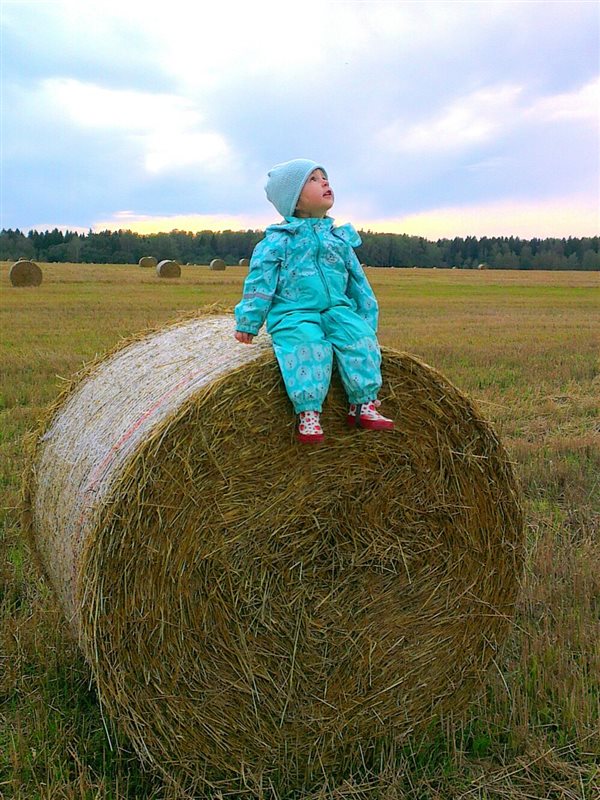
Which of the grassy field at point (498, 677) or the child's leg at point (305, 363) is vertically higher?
the child's leg at point (305, 363)

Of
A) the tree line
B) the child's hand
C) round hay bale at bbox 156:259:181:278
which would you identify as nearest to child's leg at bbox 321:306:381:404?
the child's hand

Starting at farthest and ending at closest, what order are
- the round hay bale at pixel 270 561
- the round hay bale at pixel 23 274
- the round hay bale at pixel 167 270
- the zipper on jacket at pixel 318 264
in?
the round hay bale at pixel 167 270 → the round hay bale at pixel 23 274 → the zipper on jacket at pixel 318 264 → the round hay bale at pixel 270 561

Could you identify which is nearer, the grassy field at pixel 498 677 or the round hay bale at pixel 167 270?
the grassy field at pixel 498 677

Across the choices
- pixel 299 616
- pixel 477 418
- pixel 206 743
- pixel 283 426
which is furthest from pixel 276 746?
pixel 477 418

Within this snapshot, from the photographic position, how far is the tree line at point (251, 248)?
219 feet

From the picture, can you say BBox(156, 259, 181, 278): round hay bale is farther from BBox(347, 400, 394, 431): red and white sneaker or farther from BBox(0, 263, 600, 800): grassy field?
BBox(347, 400, 394, 431): red and white sneaker

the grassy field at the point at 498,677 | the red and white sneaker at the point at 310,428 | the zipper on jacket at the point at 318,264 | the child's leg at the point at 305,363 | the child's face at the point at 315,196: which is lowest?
the grassy field at the point at 498,677

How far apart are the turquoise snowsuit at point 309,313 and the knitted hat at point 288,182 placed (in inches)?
2.6

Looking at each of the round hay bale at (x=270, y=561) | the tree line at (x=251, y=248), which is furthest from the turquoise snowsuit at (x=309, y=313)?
the tree line at (x=251, y=248)

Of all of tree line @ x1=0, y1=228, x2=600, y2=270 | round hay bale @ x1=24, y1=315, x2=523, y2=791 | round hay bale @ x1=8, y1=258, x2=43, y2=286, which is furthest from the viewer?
tree line @ x1=0, y1=228, x2=600, y2=270

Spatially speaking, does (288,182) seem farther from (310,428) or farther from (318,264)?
(310,428)

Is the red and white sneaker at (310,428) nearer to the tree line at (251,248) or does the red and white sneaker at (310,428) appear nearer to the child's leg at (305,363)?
the child's leg at (305,363)

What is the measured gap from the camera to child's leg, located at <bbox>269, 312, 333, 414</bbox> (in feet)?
10.0

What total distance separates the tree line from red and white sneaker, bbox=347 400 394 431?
194ft
